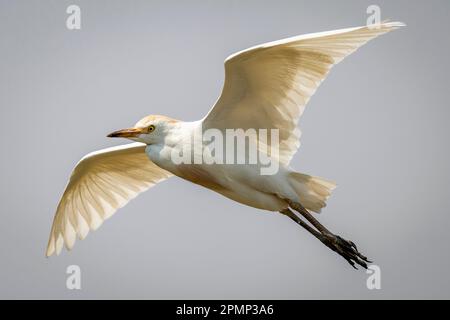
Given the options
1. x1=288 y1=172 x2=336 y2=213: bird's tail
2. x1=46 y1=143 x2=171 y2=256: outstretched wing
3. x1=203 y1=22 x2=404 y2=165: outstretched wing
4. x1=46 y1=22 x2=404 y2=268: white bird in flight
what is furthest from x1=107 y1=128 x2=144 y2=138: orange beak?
x1=288 y1=172 x2=336 y2=213: bird's tail

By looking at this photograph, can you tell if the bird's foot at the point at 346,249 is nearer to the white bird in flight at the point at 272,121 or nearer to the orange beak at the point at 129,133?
the white bird in flight at the point at 272,121

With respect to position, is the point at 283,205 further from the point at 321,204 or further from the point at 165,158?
the point at 165,158

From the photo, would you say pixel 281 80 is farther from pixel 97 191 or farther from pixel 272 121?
pixel 97 191

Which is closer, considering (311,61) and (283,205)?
(311,61)

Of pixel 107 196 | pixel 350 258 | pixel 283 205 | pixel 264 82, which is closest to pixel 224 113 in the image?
pixel 264 82

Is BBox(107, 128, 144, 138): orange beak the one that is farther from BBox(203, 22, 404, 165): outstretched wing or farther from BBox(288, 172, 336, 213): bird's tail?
BBox(288, 172, 336, 213): bird's tail

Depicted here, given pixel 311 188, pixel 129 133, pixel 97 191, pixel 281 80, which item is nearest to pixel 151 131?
pixel 129 133
